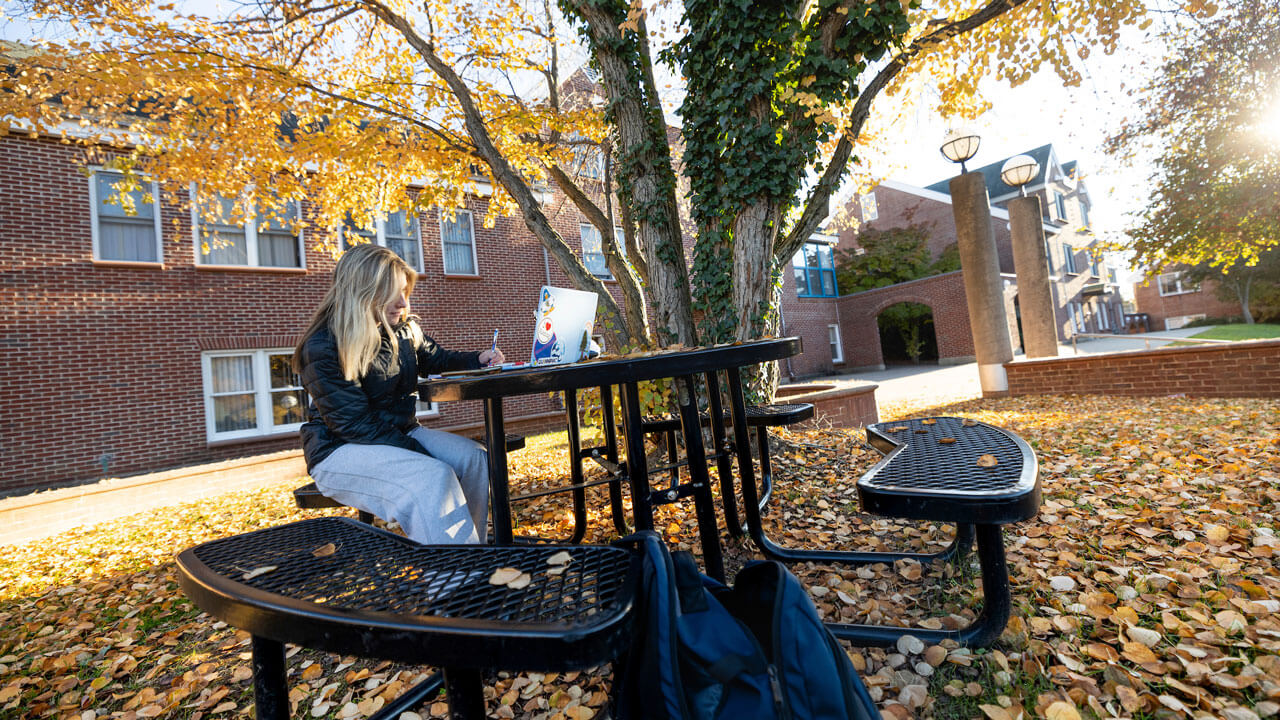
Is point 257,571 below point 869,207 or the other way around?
below

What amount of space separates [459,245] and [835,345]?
1672 cm

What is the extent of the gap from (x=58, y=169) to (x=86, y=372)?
2.97 m

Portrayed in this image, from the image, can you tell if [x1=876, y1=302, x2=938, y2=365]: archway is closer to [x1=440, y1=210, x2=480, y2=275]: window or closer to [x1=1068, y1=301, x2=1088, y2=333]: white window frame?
[x1=1068, y1=301, x2=1088, y2=333]: white window frame

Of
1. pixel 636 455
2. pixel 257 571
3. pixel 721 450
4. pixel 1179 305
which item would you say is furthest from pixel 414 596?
pixel 1179 305

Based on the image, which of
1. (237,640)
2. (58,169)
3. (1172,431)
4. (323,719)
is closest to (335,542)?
(323,719)

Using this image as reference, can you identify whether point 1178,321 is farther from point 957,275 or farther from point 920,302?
point 957,275

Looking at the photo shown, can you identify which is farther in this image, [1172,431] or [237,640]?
[1172,431]

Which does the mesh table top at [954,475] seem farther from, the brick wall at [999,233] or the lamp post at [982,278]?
the brick wall at [999,233]

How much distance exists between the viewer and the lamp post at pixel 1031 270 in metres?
8.61

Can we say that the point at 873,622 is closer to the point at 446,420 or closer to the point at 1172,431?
the point at 1172,431

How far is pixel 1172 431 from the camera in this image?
175 inches

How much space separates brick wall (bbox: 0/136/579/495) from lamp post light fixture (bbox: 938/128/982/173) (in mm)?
10690

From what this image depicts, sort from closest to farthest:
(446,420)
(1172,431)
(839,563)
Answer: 1. (839,563)
2. (1172,431)
3. (446,420)

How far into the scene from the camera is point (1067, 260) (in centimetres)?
2780
